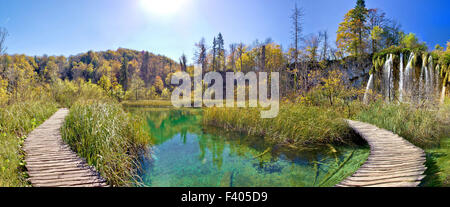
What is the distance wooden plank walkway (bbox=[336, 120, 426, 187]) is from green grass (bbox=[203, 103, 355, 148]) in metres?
1.05

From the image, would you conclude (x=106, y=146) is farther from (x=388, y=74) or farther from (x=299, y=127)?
(x=388, y=74)

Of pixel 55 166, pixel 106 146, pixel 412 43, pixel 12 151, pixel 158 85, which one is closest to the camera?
pixel 55 166

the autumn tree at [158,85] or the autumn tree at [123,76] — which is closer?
the autumn tree at [123,76]

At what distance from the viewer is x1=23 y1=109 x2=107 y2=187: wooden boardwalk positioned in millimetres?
1800

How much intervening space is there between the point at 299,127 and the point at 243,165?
1.84m

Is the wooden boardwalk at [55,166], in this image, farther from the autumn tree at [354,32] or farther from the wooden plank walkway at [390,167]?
the autumn tree at [354,32]

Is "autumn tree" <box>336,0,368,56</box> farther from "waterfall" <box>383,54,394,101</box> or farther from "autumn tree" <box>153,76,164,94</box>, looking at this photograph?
"autumn tree" <box>153,76,164,94</box>

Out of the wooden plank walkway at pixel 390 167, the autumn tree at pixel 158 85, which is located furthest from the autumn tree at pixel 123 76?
the wooden plank walkway at pixel 390 167

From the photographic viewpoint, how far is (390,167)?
219 cm

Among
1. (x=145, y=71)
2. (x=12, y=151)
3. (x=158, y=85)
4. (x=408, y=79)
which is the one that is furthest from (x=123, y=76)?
(x=408, y=79)

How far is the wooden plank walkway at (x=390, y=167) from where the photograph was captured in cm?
183

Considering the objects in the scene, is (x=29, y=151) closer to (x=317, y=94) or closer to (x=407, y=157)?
(x=407, y=157)

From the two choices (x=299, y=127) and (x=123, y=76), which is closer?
(x=299, y=127)

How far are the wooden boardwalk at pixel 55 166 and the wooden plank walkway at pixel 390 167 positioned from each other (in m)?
2.46
